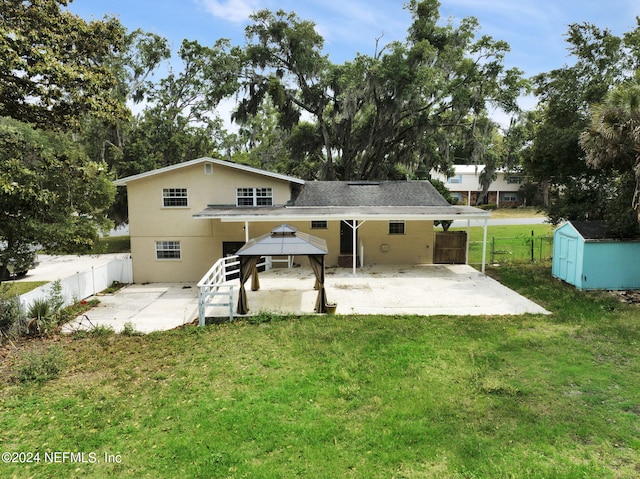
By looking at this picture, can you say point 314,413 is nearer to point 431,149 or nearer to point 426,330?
point 426,330

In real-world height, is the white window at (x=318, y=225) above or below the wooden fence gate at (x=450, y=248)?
above

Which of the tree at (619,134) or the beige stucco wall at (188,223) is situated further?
the beige stucco wall at (188,223)

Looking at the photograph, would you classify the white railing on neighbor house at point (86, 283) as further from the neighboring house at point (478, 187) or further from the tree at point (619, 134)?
the neighboring house at point (478, 187)

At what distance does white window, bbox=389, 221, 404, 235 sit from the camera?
17.4 m

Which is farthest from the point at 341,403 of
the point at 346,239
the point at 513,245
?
the point at 513,245

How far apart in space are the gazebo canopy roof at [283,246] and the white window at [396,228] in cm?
665

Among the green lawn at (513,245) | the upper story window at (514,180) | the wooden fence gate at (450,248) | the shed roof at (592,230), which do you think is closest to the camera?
the shed roof at (592,230)

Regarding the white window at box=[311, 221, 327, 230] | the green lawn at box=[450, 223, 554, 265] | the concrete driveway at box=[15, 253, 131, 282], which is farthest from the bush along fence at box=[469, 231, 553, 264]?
the concrete driveway at box=[15, 253, 131, 282]

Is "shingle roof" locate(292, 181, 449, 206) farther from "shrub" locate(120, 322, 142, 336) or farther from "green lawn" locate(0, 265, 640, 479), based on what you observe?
"shrub" locate(120, 322, 142, 336)

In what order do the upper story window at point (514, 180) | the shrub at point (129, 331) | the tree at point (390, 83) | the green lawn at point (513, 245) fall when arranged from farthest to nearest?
1. the upper story window at point (514, 180)
2. the tree at point (390, 83)
3. the green lawn at point (513, 245)
4. the shrub at point (129, 331)

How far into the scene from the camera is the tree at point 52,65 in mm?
9078

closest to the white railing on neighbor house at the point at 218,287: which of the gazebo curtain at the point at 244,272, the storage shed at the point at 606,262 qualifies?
the gazebo curtain at the point at 244,272

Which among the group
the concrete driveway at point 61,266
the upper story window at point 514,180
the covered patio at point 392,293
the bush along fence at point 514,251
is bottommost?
the concrete driveway at point 61,266

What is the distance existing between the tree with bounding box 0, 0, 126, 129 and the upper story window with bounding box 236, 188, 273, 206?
6300 millimetres
